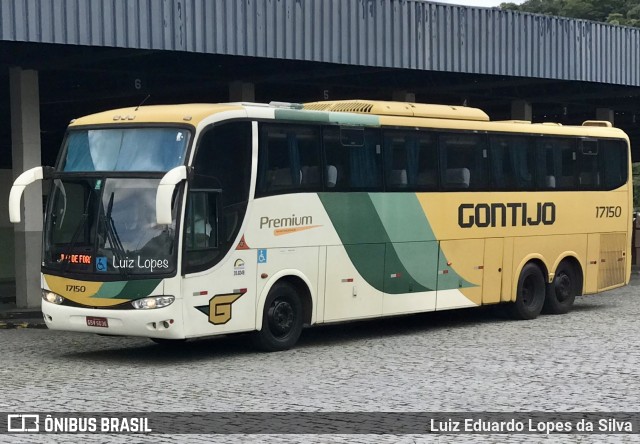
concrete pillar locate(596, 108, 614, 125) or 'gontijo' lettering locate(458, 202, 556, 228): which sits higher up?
concrete pillar locate(596, 108, 614, 125)

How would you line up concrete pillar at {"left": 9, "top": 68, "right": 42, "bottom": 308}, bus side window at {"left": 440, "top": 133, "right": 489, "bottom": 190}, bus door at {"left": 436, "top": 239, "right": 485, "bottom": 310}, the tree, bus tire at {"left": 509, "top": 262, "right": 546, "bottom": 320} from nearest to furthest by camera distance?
1. bus door at {"left": 436, "top": 239, "right": 485, "bottom": 310}
2. bus side window at {"left": 440, "top": 133, "right": 489, "bottom": 190}
3. bus tire at {"left": 509, "top": 262, "right": 546, "bottom": 320}
4. concrete pillar at {"left": 9, "top": 68, "right": 42, "bottom": 308}
5. the tree

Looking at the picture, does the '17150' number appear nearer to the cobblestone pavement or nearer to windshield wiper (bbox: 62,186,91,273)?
the cobblestone pavement

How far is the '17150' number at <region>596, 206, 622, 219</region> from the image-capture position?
2244 cm

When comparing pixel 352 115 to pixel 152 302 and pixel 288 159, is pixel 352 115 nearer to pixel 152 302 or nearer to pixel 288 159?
pixel 288 159

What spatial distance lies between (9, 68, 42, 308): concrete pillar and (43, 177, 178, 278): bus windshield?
7890 mm

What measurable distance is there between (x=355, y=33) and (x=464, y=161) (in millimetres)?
5083

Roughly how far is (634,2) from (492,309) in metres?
84.7

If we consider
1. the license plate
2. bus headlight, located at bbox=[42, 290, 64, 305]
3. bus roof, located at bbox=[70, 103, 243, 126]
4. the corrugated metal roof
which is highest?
the corrugated metal roof

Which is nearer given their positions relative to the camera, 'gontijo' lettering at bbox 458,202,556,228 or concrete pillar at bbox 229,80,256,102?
'gontijo' lettering at bbox 458,202,556,228

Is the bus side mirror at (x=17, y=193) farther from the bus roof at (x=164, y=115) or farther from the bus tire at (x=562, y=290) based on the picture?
the bus tire at (x=562, y=290)

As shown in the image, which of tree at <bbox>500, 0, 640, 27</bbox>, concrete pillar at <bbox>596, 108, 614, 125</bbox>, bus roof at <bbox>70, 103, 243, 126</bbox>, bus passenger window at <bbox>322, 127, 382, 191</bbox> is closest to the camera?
bus roof at <bbox>70, 103, 243, 126</bbox>

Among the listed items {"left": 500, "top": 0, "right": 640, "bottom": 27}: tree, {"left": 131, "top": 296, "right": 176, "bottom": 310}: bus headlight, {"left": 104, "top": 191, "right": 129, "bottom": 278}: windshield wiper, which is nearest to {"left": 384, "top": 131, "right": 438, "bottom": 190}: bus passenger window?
{"left": 131, "top": 296, "right": 176, "bottom": 310}: bus headlight

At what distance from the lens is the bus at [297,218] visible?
14891 millimetres

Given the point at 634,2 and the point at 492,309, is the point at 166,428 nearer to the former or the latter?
the point at 492,309
